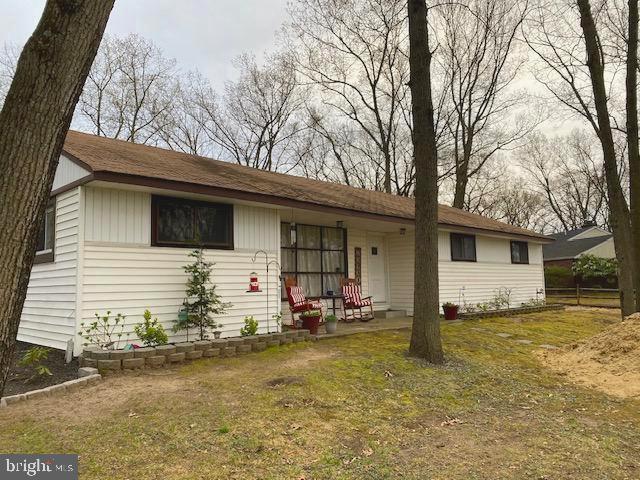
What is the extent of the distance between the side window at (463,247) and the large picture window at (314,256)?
12.4ft

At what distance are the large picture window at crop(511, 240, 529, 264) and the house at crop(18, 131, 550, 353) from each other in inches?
255

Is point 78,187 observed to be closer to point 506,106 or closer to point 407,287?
point 407,287

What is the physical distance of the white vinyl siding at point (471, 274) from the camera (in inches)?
505

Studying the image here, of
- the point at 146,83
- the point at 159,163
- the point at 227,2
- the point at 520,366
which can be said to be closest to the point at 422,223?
the point at 520,366

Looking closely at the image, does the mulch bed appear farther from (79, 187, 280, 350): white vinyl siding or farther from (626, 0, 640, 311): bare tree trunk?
(626, 0, 640, 311): bare tree trunk

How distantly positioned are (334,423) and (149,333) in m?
3.58

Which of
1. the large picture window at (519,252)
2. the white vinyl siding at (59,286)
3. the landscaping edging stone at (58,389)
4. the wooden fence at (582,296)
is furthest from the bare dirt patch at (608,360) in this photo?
the wooden fence at (582,296)

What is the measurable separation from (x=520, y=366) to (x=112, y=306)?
6327mm

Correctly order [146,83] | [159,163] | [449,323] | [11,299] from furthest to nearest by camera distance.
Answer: [146,83] → [449,323] → [159,163] → [11,299]

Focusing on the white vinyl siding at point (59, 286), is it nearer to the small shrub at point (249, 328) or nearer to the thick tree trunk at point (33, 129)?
the small shrub at point (249, 328)

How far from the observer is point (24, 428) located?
404cm

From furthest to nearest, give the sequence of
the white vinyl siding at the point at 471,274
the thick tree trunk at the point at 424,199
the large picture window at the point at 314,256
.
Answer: the white vinyl siding at the point at 471,274, the large picture window at the point at 314,256, the thick tree trunk at the point at 424,199

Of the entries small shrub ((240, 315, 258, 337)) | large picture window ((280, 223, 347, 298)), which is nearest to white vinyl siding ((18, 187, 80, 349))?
small shrub ((240, 315, 258, 337))

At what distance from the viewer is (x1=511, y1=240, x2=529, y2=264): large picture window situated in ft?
52.7
